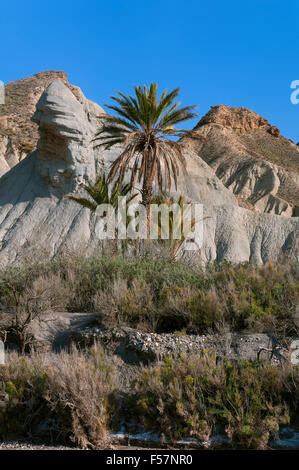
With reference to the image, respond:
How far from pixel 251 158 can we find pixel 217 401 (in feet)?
191

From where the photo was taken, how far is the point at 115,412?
566cm

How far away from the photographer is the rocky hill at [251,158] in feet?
176

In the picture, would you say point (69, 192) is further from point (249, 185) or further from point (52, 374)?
point (249, 185)

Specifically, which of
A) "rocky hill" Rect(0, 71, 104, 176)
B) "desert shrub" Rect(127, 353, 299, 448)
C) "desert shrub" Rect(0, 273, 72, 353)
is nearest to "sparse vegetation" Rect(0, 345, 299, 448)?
"desert shrub" Rect(127, 353, 299, 448)

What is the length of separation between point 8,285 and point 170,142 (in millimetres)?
12348

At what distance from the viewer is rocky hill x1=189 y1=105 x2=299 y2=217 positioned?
5375 cm

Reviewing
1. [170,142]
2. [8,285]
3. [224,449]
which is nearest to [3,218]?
[170,142]

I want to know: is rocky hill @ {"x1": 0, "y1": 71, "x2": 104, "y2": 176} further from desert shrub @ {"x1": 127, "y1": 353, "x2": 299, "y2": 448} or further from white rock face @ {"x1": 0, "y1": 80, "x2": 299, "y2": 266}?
desert shrub @ {"x1": 127, "y1": 353, "x2": 299, "y2": 448}

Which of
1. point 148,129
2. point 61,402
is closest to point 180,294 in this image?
point 61,402

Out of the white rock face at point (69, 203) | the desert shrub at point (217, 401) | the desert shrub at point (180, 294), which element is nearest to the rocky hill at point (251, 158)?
the white rock face at point (69, 203)

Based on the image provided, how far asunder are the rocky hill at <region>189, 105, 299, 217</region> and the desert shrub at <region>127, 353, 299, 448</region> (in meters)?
39.2

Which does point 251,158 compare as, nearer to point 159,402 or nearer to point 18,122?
point 18,122

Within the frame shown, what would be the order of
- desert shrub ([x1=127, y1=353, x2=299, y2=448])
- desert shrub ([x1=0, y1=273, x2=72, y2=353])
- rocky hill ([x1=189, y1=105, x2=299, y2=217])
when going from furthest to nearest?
rocky hill ([x1=189, y1=105, x2=299, y2=217])
desert shrub ([x1=0, y1=273, x2=72, y2=353])
desert shrub ([x1=127, y1=353, x2=299, y2=448])

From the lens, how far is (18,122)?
47.8m
